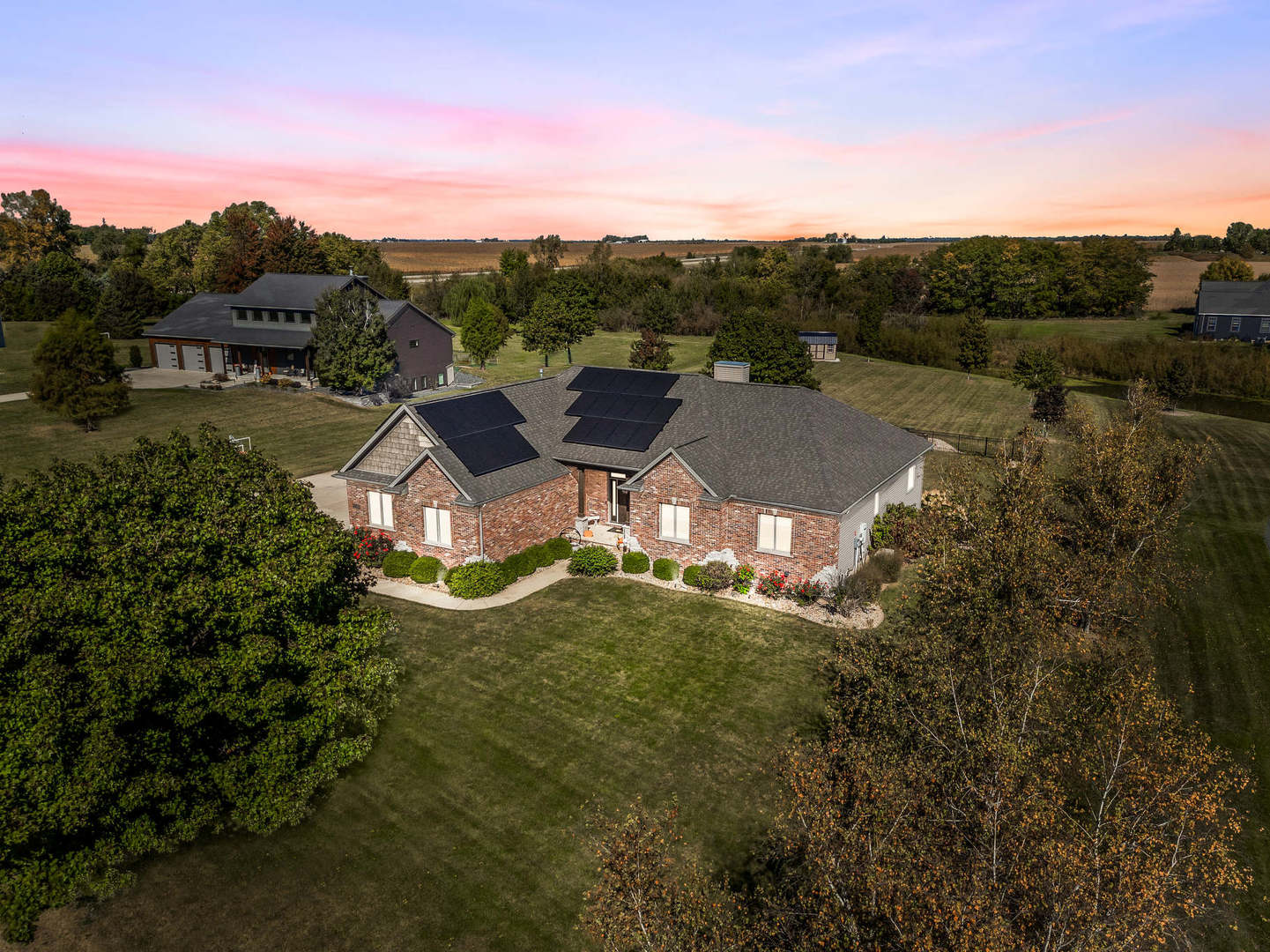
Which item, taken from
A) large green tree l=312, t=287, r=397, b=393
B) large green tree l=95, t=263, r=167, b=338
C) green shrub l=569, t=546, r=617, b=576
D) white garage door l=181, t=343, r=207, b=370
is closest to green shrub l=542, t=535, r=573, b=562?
green shrub l=569, t=546, r=617, b=576

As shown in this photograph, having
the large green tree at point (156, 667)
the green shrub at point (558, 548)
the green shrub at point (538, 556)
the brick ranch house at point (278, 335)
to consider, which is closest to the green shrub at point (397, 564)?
the green shrub at point (538, 556)

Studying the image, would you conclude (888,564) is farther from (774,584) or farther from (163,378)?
(163,378)

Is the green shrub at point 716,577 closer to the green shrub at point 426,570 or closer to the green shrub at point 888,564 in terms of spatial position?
the green shrub at point 888,564

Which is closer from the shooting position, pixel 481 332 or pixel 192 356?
pixel 192 356

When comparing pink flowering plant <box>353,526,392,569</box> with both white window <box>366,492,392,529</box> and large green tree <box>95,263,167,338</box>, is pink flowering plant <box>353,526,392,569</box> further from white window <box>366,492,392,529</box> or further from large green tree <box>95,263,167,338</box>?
large green tree <box>95,263,167,338</box>

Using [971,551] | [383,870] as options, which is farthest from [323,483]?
[971,551]

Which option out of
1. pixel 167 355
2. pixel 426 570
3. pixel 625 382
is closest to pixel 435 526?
pixel 426 570
